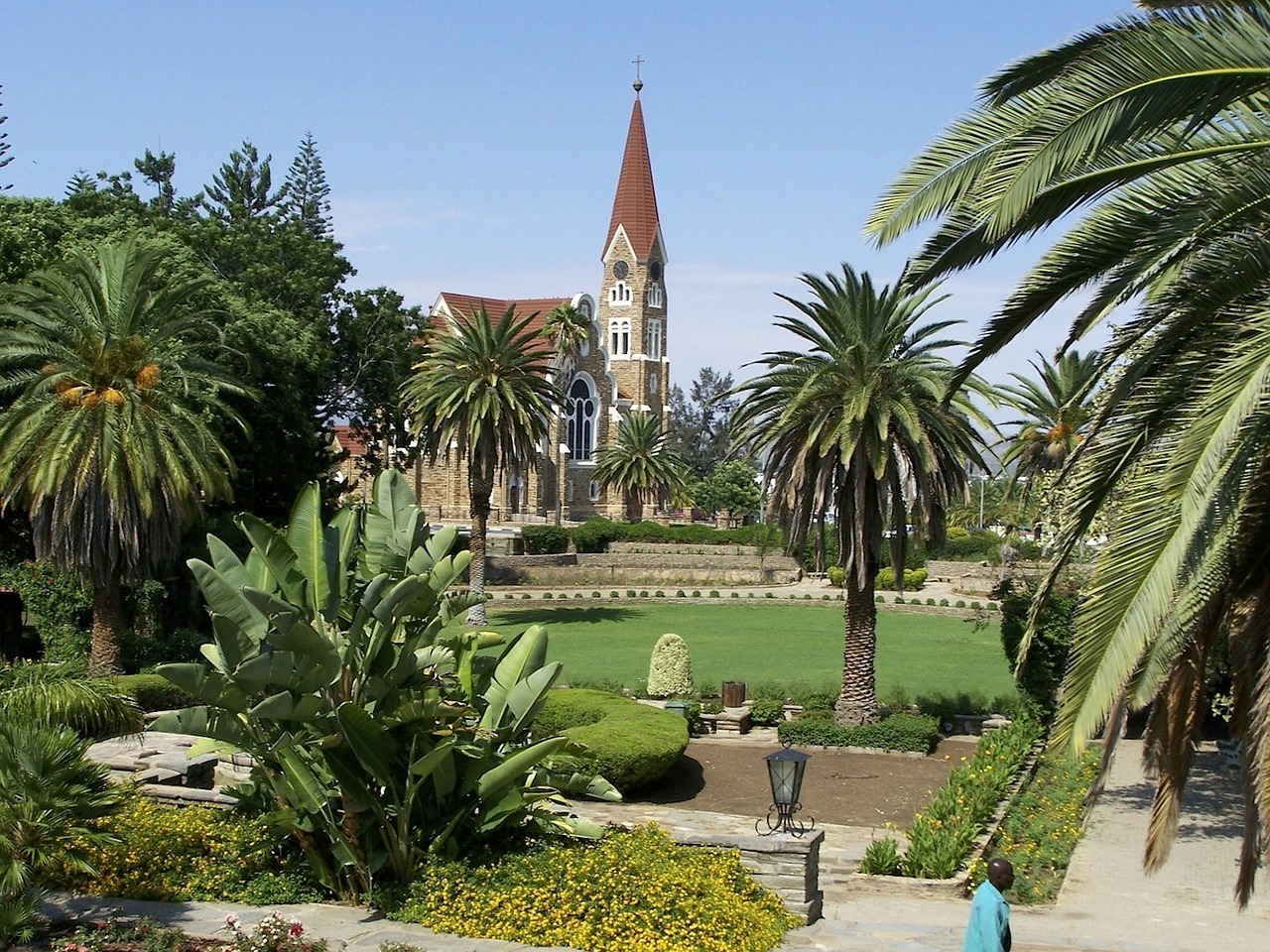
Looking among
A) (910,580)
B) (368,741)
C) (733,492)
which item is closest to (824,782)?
(368,741)

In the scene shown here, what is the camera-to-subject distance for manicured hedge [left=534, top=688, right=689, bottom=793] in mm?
16188

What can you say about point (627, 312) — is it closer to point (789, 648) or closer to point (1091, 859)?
point (789, 648)

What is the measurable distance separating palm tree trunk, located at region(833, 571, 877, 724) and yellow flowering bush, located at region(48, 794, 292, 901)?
12312 millimetres

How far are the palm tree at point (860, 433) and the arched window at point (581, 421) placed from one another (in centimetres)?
5641

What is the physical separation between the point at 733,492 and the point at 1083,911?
62.7 meters

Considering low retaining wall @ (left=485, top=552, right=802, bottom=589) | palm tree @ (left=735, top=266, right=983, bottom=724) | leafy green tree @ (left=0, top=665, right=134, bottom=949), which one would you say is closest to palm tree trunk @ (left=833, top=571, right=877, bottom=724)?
palm tree @ (left=735, top=266, right=983, bottom=724)

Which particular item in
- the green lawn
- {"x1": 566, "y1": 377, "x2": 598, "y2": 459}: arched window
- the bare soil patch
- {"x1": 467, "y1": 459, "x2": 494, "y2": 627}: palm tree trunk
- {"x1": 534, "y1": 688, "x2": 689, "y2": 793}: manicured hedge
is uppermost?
{"x1": 566, "y1": 377, "x2": 598, "y2": 459}: arched window

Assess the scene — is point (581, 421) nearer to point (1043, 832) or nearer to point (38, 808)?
point (1043, 832)

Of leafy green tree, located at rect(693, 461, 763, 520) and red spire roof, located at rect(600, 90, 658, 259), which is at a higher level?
red spire roof, located at rect(600, 90, 658, 259)

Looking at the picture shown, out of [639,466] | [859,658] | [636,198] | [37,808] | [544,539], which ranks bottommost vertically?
[859,658]

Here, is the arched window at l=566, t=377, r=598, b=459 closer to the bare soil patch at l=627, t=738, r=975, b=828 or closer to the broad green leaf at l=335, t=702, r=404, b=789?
the bare soil patch at l=627, t=738, r=975, b=828

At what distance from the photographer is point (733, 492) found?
2928 inches

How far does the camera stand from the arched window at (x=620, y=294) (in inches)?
3337

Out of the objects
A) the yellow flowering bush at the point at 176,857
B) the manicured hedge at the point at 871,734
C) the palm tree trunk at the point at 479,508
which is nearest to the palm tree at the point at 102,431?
the yellow flowering bush at the point at 176,857
